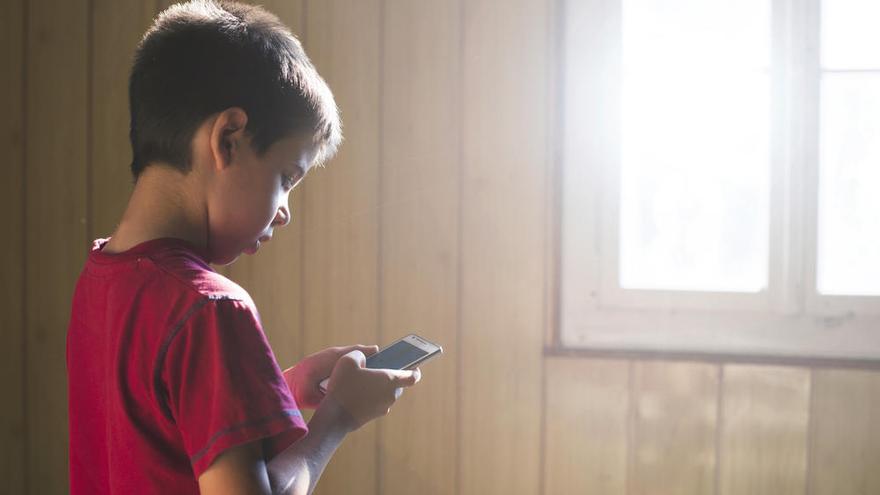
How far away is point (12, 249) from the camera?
1.52 meters

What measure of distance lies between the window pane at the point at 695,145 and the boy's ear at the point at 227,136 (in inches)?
35.1

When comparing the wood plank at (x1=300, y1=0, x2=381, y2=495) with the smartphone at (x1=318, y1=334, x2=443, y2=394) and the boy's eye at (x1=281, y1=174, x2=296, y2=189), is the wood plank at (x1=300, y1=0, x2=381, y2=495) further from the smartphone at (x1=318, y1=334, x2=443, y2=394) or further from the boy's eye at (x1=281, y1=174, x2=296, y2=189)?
the boy's eye at (x1=281, y1=174, x2=296, y2=189)

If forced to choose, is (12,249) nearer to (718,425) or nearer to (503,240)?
(503,240)

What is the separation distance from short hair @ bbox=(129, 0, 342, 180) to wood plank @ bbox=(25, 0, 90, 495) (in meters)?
0.94

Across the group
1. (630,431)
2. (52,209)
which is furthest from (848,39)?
(52,209)

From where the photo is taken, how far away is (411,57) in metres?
1.38

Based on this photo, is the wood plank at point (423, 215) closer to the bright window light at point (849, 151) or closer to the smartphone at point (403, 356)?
the smartphone at point (403, 356)

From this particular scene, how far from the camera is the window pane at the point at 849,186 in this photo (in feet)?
4.28

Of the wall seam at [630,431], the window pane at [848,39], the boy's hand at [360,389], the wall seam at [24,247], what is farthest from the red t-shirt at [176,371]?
the window pane at [848,39]

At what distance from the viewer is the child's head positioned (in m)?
0.62

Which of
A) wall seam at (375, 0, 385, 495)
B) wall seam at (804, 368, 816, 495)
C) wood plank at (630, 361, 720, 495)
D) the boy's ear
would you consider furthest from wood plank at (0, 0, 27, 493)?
wall seam at (804, 368, 816, 495)

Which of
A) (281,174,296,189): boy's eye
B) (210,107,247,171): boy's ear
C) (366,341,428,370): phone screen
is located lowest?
(366,341,428,370): phone screen

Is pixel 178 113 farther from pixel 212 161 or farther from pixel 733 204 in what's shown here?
pixel 733 204

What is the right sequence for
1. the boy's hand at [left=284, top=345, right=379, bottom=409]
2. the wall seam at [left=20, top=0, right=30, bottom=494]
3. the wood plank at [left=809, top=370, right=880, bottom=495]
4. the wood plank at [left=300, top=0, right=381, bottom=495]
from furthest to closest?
the wall seam at [left=20, top=0, right=30, bottom=494]
the wood plank at [left=300, top=0, right=381, bottom=495]
the wood plank at [left=809, top=370, right=880, bottom=495]
the boy's hand at [left=284, top=345, right=379, bottom=409]
